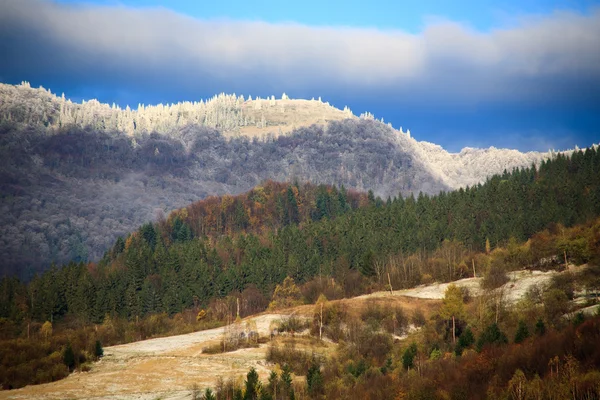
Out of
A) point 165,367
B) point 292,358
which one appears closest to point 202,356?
point 165,367

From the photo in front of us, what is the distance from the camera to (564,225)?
169375 millimetres

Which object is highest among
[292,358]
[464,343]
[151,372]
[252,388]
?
[464,343]

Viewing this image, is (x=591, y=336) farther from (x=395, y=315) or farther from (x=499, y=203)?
(x=499, y=203)

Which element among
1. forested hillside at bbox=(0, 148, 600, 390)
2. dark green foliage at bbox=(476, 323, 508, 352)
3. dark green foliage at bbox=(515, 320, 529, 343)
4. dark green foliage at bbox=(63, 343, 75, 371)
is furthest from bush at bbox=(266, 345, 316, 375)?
dark green foliage at bbox=(515, 320, 529, 343)

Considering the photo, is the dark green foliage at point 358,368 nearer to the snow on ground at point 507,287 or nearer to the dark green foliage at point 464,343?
the dark green foliage at point 464,343

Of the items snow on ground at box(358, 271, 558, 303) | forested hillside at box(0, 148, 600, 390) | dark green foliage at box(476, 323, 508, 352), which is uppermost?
forested hillside at box(0, 148, 600, 390)

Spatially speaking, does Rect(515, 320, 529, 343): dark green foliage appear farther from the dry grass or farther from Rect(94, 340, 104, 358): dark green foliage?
Rect(94, 340, 104, 358): dark green foliage

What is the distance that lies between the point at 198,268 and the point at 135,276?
16630mm

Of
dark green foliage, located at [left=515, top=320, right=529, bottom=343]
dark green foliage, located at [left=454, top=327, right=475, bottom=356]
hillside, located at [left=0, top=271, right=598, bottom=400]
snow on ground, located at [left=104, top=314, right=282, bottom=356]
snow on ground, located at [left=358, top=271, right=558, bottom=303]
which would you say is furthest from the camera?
snow on ground, located at [left=358, top=271, right=558, bottom=303]

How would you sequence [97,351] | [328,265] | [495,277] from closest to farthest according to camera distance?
1. [97,351]
2. [495,277]
3. [328,265]

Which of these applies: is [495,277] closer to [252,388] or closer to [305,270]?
[305,270]

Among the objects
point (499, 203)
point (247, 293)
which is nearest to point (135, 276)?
point (247, 293)

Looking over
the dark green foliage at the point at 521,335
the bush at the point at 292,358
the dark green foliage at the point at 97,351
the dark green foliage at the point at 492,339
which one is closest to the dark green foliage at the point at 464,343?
the dark green foliage at the point at 492,339

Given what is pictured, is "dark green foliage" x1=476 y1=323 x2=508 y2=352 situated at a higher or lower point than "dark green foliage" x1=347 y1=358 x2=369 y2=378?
higher
